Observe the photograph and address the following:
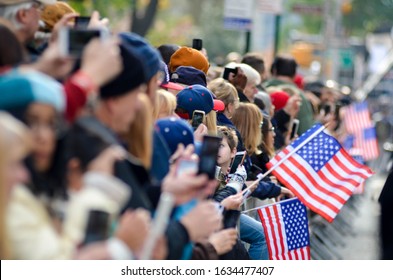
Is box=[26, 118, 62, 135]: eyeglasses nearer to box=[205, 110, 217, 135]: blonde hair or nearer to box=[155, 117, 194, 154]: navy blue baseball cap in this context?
box=[155, 117, 194, 154]: navy blue baseball cap

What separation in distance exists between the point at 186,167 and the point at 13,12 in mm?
1792

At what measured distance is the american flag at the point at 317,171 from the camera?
10461 millimetres

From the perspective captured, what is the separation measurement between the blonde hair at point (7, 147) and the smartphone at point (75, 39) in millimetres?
665

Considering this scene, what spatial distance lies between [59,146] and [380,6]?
8353 cm

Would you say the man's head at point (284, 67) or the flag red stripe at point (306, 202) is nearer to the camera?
the flag red stripe at point (306, 202)

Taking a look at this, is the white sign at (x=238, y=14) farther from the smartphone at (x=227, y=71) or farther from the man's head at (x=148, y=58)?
the man's head at (x=148, y=58)

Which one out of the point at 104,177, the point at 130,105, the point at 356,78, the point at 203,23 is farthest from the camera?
the point at 203,23

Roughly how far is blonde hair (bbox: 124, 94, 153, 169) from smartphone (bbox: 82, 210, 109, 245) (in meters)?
0.98

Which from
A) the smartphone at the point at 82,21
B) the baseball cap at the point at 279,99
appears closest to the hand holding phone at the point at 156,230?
the smartphone at the point at 82,21

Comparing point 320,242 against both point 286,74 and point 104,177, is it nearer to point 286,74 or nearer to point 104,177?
point 286,74

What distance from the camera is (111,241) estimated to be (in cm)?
504

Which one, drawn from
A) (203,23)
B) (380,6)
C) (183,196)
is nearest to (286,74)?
(183,196)

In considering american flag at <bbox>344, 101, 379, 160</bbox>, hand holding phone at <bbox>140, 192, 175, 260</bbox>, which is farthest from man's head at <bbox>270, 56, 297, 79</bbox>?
hand holding phone at <bbox>140, 192, 175, 260</bbox>

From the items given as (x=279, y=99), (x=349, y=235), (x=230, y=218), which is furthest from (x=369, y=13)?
(x=230, y=218)
